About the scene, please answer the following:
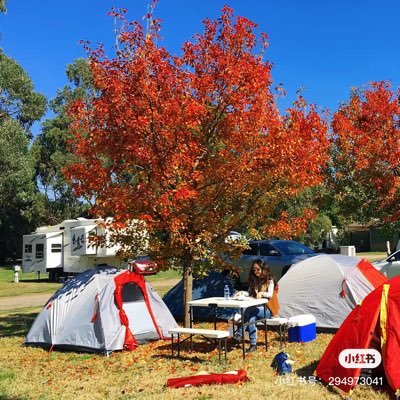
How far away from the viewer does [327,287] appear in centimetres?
991

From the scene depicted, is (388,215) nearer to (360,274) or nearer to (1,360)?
(360,274)

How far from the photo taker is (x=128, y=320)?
360 inches

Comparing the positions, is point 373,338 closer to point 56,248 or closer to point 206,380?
point 206,380

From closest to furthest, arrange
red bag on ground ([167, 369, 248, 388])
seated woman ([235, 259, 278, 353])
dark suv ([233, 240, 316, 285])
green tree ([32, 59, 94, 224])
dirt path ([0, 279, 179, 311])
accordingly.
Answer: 1. red bag on ground ([167, 369, 248, 388])
2. seated woman ([235, 259, 278, 353])
3. dark suv ([233, 240, 316, 285])
4. dirt path ([0, 279, 179, 311])
5. green tree ([32, 59, 94, 224])

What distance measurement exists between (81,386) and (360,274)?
573cm

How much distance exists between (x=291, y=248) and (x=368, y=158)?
3.88 meters

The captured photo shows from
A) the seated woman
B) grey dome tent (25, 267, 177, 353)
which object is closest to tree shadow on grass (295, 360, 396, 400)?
the seated woman

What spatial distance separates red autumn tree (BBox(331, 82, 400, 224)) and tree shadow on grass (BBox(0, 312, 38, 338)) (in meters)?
10.2

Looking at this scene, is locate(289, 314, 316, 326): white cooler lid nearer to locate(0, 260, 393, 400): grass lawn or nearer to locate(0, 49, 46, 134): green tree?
locate(0, 260, 393, 400): grass lawn

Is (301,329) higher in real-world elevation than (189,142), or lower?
lower

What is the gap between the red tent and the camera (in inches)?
223

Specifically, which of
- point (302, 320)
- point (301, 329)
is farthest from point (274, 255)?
point (301, 329)

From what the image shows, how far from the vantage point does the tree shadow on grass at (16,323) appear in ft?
37.2

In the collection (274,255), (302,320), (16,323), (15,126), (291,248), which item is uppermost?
(15,126)
